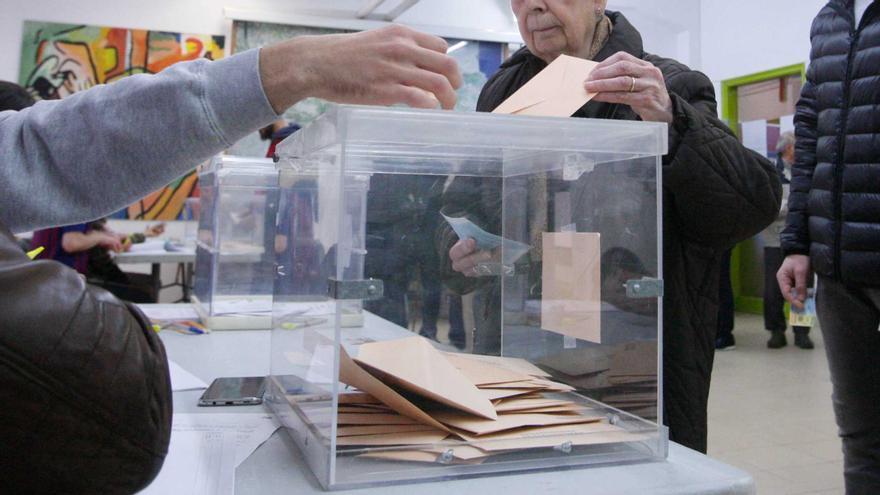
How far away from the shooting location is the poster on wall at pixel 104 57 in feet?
16.5

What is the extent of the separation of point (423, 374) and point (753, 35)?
19.6 ft

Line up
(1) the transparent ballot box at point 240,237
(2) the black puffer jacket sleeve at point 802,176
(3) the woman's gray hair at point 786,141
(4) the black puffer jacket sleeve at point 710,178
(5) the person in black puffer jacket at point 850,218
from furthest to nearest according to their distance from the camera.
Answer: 1. (3) the woman's gray hair at point 786,141
2. (1) the transparent ballot box at point 240,237
3. (2) the black puffer jacket sleeve at point 802,176
4. (5) the person in black puffer jacket at point 850,218
5. (4) the black puffer jacket sleeve at point 710,178

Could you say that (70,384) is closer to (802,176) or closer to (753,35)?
(802,176)

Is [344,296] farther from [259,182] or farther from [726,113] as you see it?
[726,113]

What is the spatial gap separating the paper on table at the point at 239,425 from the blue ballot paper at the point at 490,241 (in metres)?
0.30

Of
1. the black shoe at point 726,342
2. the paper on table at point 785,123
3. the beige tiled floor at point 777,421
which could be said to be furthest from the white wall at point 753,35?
the beige tiled floor at point 777,421

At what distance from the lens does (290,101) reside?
0.61 metres

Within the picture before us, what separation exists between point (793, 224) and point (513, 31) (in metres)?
4.71

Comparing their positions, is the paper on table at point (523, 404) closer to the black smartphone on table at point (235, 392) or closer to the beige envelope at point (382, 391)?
the beige envelope at point (382, 391)

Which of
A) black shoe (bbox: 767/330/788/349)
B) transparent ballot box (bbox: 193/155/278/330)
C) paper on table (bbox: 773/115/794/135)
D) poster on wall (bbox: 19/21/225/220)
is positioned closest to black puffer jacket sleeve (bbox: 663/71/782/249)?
transparent ballot box (bbox: 193/155/278/330)

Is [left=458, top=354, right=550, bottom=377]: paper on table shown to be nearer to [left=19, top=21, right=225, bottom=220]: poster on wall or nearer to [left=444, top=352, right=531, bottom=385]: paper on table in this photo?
[left=444, top=352, right=531, bottom=385]: paper on table

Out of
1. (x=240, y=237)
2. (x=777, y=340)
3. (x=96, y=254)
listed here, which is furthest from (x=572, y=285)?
(x=777, y=340)

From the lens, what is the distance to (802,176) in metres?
1.56

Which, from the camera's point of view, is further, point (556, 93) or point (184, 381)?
point (184, 381)
